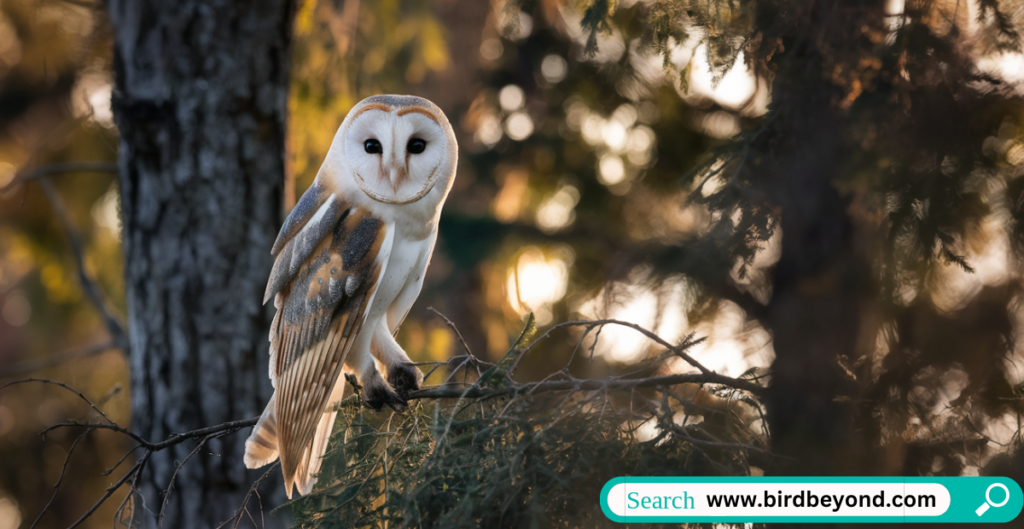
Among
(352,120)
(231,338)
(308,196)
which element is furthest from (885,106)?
(231,338)

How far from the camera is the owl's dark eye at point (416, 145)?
124 centimetres

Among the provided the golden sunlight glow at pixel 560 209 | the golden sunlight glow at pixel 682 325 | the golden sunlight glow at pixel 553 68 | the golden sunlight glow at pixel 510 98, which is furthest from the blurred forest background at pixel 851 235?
the golden sunlight glow at pixel 510 98

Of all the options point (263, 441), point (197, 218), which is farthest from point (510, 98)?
point (263, 441)

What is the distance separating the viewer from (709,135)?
353cm

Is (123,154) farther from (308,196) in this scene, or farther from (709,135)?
(709,135)

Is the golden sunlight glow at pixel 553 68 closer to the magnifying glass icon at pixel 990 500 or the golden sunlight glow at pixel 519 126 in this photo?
the golden sunlight glow at pixel 519 126

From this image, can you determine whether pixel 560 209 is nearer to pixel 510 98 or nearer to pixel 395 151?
pixel 510 98

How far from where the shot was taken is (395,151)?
122 cm

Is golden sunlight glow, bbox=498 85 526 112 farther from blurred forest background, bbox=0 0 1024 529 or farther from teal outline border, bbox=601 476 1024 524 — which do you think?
teal outline border, bbox=601 476 1024 524

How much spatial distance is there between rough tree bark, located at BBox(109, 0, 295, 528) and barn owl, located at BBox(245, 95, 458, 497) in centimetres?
91

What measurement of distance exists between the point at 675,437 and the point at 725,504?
0.14 m

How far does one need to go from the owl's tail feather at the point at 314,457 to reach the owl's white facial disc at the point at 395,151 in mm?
461

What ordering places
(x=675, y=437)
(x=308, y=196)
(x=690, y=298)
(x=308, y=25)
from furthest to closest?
(x=308, y=25)
(x=690, y=298)
(x=308, y=196)
(x=675, y=437)

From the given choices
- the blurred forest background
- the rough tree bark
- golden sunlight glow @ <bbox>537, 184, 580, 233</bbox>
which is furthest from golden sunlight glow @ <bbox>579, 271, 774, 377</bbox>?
golden sunlight glow @ <bbox>537, 184, 580, 233</bbox>
